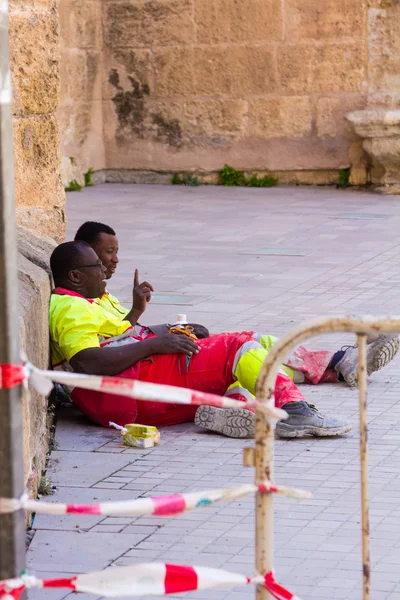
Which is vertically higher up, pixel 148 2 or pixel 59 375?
pixel 148 2

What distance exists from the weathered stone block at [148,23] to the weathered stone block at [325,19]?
1.11 metres

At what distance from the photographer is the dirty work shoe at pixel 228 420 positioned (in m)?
4.77

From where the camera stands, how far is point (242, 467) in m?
4.48

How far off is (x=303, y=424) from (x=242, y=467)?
0.39 meters

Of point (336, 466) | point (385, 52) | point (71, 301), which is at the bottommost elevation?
point (336, 466)

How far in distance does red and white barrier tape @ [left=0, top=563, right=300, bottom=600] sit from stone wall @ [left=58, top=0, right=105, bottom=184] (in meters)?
10.2

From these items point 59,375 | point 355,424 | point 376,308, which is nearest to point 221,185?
point 376,308

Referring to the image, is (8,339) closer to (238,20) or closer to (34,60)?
(34,60)

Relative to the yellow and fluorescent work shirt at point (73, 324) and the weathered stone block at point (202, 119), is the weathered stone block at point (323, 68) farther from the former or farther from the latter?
the yellow and fluorescent work shirt at point (73, 324)

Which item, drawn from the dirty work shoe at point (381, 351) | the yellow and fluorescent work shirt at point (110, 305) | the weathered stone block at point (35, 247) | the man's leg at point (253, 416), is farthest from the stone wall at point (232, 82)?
the man's leg at point (253, 416)

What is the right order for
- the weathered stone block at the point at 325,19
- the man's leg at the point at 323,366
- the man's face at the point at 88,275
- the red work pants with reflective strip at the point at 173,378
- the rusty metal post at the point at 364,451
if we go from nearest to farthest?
the rusty metal post at the point at 364,451 < the red work pants with reflective strip at the point at 173,378 < the man's face at the point at 88,275 < the man's leg at the point at 323,366 < the weathered stone block at the point at 325,19

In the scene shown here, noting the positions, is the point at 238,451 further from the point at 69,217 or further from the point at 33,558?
the point at 69,217

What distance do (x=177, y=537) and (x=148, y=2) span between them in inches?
406

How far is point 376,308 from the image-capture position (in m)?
7.09
